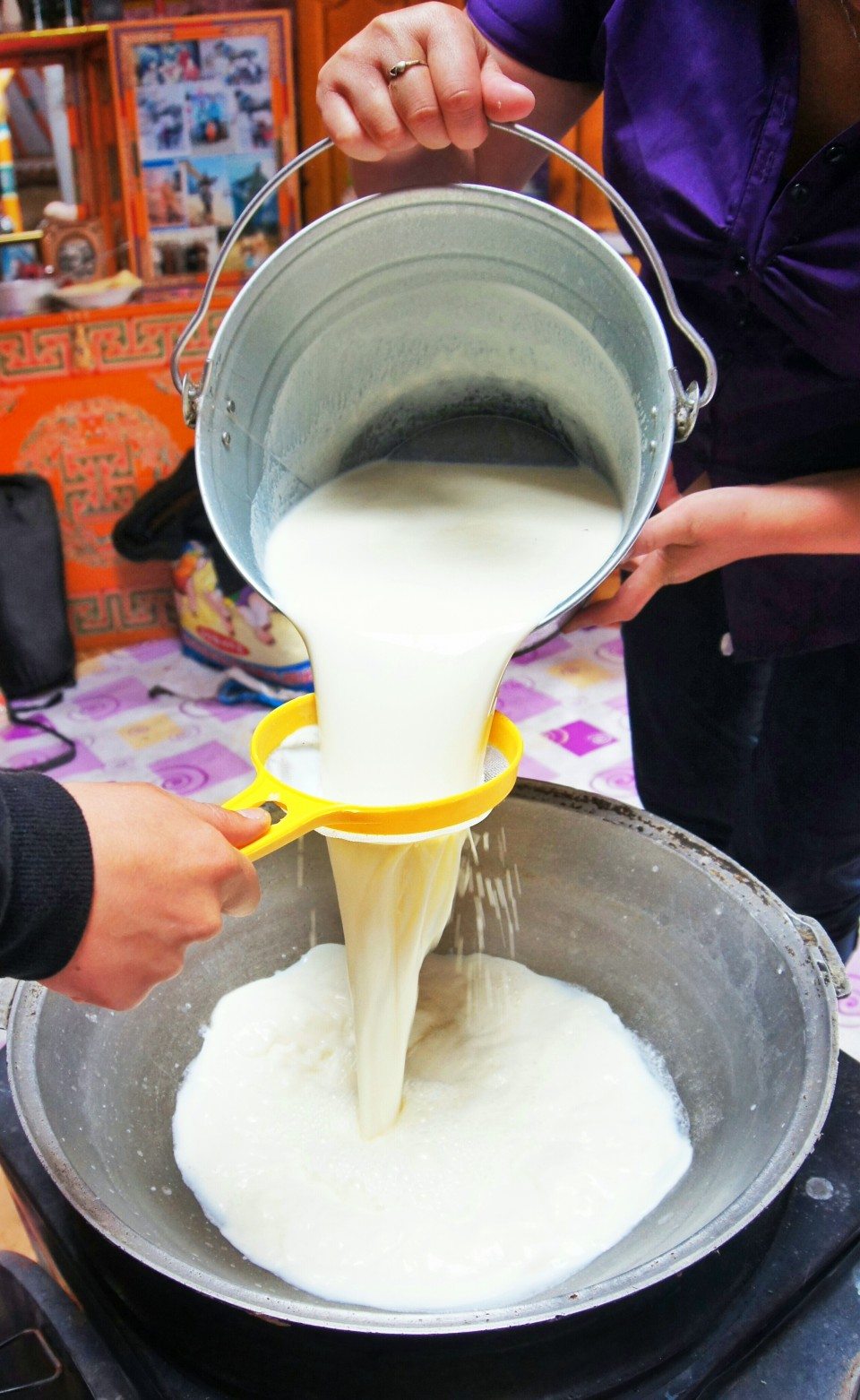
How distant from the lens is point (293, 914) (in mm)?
1295

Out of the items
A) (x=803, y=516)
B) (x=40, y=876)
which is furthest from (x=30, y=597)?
(x=40, y=876)

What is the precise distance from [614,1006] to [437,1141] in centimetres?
26

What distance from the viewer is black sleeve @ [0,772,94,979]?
2.20ft

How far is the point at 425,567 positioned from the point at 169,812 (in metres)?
0.42

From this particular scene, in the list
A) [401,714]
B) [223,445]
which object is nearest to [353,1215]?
[401,714]

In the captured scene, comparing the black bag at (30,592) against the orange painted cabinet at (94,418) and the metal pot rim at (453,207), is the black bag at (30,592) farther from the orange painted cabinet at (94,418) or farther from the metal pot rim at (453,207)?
the metal pot rim at (453,207)

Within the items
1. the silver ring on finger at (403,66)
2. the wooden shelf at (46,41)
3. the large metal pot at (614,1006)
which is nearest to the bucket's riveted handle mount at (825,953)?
the large metal pot at (614,1006)

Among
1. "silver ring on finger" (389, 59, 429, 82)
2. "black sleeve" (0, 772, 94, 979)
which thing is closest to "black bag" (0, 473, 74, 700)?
"silver ring on finger" (389, 59, 429, 82)

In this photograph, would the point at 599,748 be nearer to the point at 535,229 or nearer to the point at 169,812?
the point at 535,229

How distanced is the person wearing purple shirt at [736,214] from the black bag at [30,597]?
5.39 ft

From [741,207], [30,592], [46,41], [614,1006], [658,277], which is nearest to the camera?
[658,277]

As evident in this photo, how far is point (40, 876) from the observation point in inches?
26.5

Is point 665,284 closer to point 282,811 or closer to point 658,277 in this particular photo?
point 658,277

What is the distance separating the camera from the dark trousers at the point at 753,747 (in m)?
1.37
